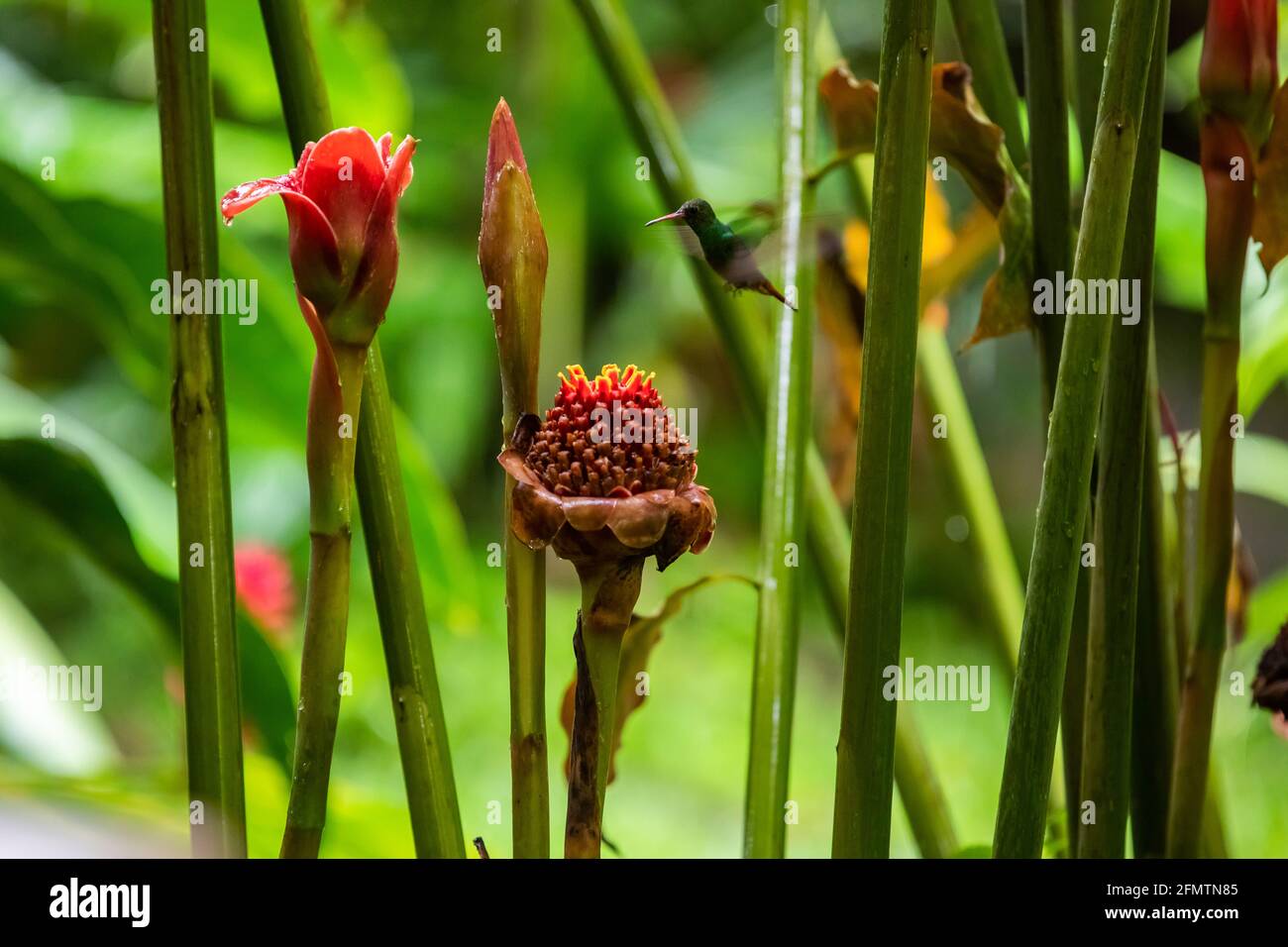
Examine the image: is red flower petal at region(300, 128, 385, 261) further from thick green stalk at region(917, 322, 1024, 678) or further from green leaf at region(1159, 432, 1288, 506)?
green leaf at region(1159, 432, 1288, 506)

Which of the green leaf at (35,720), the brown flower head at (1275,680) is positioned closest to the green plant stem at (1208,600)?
the brown flower head at (1275,680)

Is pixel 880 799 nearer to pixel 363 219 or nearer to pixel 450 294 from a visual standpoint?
pixel 363 219

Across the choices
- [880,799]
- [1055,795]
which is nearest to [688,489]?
[880,799]

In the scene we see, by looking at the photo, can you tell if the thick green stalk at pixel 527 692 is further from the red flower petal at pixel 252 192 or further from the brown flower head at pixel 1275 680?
the brown flower head at pixel 1275 680

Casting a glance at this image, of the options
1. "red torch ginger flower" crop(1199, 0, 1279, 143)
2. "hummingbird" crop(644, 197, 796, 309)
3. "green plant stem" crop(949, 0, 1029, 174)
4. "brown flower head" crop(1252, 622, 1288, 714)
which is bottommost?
"brown flower head" crop(1252, 622, 1288, 714)

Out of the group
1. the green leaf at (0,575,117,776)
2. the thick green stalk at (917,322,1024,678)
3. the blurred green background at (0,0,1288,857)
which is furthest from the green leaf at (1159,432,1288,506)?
the green leaf at (0,575,117,776)

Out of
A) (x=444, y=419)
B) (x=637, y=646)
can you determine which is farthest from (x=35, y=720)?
(x=444, y=419)
